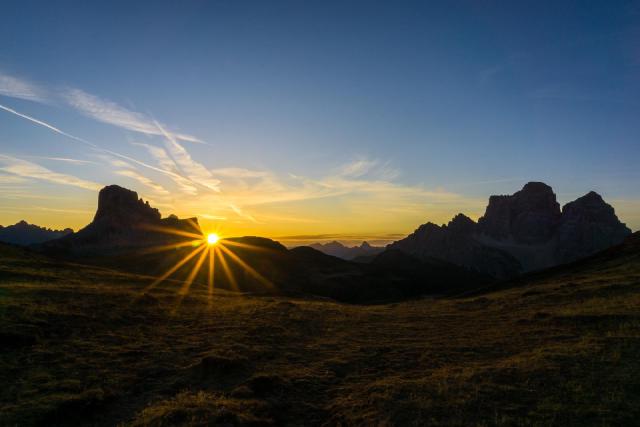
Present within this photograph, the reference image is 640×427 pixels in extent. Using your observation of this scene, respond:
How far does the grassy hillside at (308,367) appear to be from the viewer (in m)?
13.2

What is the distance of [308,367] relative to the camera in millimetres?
20422

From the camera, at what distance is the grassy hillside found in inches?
520

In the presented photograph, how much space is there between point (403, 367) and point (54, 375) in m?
16.4

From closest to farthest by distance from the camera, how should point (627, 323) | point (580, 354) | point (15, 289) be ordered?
point (580, 354) < point (627, 323) < point (15, 289)

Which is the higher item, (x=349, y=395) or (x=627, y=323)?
(x=627, y=323)

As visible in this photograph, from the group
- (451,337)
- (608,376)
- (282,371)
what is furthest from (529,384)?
(451,337)

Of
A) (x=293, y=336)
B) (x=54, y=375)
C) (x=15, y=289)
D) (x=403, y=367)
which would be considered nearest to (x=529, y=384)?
(x=403, y=367)

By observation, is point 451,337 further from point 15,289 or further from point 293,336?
point 15,289

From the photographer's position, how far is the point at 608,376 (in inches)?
597

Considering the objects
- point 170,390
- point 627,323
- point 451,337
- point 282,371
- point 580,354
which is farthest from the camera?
point 451,337

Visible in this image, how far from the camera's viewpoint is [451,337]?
91.6 ft

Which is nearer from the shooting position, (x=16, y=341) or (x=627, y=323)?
(x=16, y=341)

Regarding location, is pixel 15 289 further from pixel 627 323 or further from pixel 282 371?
pixel 627 323

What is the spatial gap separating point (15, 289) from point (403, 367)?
36.1 metres
